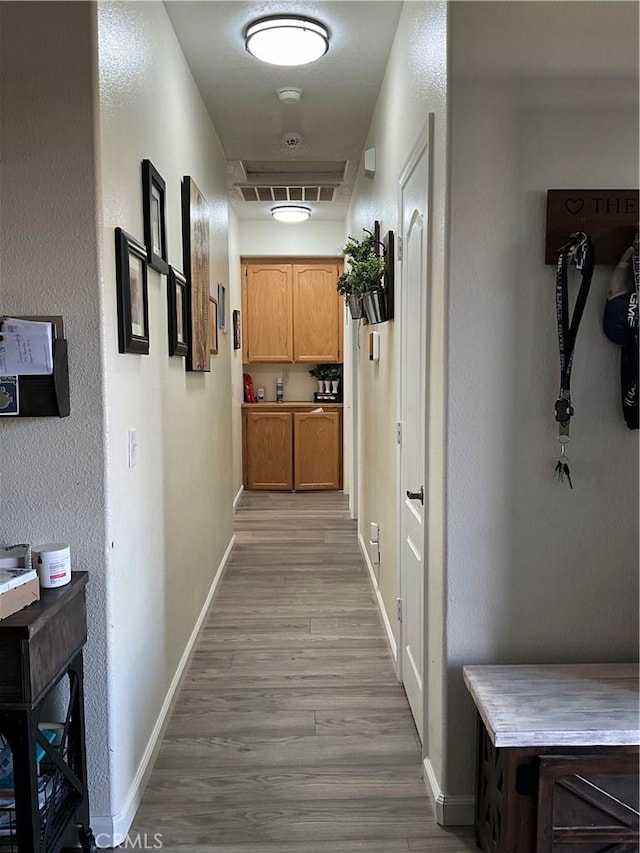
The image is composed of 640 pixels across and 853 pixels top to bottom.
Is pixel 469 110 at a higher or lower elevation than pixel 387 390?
higher

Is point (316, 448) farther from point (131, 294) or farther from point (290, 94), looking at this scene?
point (131, 294)

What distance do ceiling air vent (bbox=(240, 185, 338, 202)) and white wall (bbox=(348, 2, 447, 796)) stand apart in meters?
1.10

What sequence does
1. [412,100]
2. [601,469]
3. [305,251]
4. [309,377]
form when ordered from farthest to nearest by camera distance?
[309,377] < [305,251] < [412,100] < [601,469]

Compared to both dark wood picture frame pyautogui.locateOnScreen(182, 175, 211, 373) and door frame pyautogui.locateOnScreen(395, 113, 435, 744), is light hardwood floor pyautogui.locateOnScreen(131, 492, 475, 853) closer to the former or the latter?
door frame pyautogui.locateOnScreen(395, 113, 435, 744)

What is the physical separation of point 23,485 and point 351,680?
1.73m

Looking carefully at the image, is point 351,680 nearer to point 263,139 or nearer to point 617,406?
point 617,406

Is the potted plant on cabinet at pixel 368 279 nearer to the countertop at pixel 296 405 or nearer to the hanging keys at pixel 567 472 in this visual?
the hanging keys at pixel 567 472

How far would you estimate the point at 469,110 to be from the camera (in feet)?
5.82

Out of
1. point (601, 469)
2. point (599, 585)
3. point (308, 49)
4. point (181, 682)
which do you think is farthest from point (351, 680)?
point (308, 49)

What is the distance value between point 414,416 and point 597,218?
37.2 inches

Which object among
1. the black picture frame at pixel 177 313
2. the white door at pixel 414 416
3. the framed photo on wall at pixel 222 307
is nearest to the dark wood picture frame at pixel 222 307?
the framed photo on wall at pixel 222 307

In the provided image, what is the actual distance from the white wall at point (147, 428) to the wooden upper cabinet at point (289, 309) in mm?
3367

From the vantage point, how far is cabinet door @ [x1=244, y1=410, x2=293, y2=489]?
22.6 ft

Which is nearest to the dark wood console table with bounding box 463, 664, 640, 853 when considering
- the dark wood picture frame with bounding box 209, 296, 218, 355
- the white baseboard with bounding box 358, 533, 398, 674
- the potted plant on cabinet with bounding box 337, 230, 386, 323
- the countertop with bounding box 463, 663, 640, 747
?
the countertop with bounding box 463, 663, 640, 747
